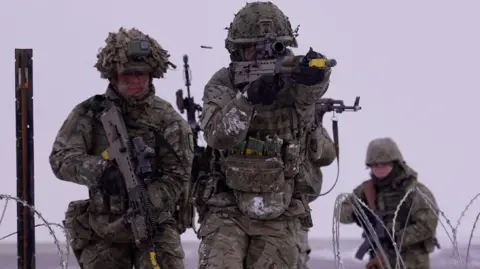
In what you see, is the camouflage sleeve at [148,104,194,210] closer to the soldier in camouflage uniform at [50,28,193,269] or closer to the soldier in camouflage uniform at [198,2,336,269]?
the soldier in camouflage uniform at [50,28,193,269]

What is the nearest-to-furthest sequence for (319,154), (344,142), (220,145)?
(220,145) < (319,154) < (344,142)

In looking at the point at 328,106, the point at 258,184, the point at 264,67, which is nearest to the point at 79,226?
the point at 258,184

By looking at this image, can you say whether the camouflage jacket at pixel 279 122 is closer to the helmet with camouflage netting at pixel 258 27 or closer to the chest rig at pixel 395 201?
the helmet with camouflage netting at pixel 258 27

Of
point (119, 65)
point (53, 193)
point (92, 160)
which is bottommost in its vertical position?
point (53, 193)

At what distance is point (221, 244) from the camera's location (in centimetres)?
691

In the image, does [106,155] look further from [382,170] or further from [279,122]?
[382,170]

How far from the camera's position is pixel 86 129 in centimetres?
765

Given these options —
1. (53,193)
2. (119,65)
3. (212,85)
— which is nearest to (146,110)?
(119,65)

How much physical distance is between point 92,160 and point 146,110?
49 cm

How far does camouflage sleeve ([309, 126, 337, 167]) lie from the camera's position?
24.0 ft

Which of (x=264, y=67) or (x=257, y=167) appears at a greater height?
(x=264, y=67)

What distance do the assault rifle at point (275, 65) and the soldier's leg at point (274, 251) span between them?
2.74ft

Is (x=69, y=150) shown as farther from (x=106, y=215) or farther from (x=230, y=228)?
(x=230, y=228)

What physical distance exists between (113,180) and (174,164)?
39cm
